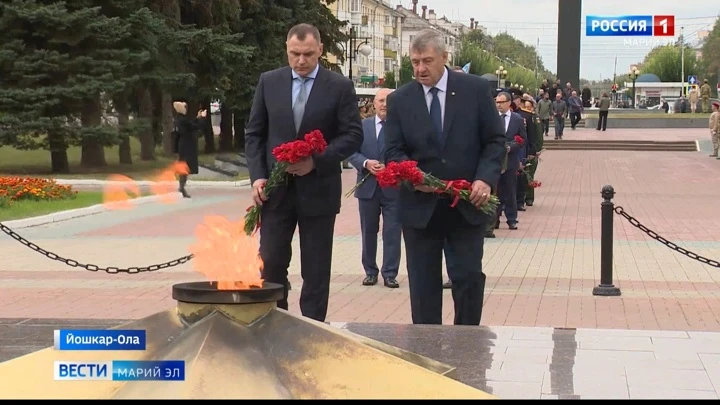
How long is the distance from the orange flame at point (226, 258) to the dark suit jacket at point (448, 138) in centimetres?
191

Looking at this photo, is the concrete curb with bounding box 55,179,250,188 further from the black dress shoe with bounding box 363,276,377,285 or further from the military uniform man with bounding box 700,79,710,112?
the military uniform man with bounding box 700,79,710,112

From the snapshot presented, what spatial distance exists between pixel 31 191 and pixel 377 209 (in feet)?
32.4

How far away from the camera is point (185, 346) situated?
11.8ft

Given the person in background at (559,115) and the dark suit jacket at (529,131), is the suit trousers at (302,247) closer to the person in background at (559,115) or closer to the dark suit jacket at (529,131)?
the dark suit jacket at (529,131)

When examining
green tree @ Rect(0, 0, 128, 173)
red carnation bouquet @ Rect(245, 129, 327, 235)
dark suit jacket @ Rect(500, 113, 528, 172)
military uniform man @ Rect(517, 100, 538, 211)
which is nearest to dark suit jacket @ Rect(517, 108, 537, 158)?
military uniform man @ Rect(517, 100, 538, 211)

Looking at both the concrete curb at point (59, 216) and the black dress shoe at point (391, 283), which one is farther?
the concrete curb at point (59, 216)

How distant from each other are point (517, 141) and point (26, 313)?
833 centimetres

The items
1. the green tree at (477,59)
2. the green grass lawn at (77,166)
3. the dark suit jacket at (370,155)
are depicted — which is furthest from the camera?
the green tree at (477,59)

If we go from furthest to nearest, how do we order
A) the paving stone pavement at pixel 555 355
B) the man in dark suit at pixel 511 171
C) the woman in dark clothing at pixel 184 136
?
the woman in dark clothing at pixel 184 136 < the man in dark suit at pixel 511 171 < the paving stone pavement at pixel 555 355

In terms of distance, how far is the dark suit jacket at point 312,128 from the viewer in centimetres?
616

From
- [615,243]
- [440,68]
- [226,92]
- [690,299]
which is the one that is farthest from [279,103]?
[226,92]

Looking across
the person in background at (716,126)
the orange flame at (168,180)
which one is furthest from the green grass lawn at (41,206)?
the person in background at (716,126)

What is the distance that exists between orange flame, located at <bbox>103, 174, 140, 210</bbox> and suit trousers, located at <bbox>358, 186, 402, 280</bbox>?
214cm

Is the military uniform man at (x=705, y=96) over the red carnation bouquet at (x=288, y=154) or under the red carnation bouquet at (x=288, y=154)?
under
